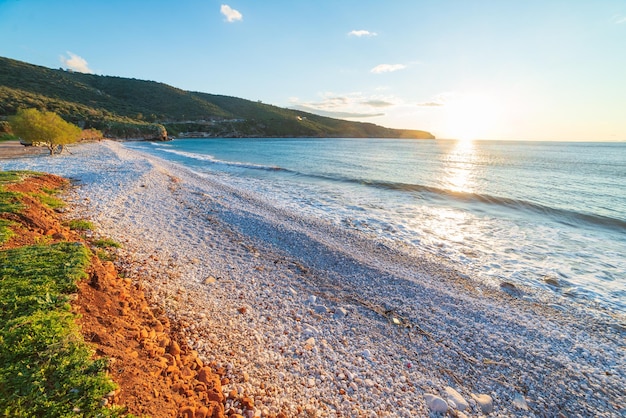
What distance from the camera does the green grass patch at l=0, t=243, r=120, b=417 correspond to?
2.67 meters

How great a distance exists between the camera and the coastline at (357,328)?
15.2 feet

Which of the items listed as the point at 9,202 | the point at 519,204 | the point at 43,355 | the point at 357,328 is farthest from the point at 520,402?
the point at 519,204

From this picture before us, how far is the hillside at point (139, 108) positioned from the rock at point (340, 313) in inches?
3058

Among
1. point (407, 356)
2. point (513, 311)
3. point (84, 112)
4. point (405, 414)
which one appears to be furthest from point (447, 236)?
point (84, 112)

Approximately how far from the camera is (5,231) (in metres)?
5.98

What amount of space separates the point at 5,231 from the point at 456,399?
938 cm

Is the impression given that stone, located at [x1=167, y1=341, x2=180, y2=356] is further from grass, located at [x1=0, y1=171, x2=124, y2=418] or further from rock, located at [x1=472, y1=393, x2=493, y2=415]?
rock, located at [x1=472, y1=393, x2=493, y2=415]

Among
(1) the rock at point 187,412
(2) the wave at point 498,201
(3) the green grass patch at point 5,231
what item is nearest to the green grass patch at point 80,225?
(3) the green grass patch at point 5,231

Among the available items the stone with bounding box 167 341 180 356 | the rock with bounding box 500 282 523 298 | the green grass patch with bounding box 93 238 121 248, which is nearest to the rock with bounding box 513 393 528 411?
the rock with bounding box 500 282 523 298

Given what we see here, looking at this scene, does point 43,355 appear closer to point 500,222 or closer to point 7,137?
point 500,222

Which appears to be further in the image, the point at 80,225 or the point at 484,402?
the point at 80,225

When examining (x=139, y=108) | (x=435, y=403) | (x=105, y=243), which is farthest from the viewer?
(x=139, y=108)

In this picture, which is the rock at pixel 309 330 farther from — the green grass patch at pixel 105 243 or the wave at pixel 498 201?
the wave at pixel 498 201

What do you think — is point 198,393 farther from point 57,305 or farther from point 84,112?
point 84,112
